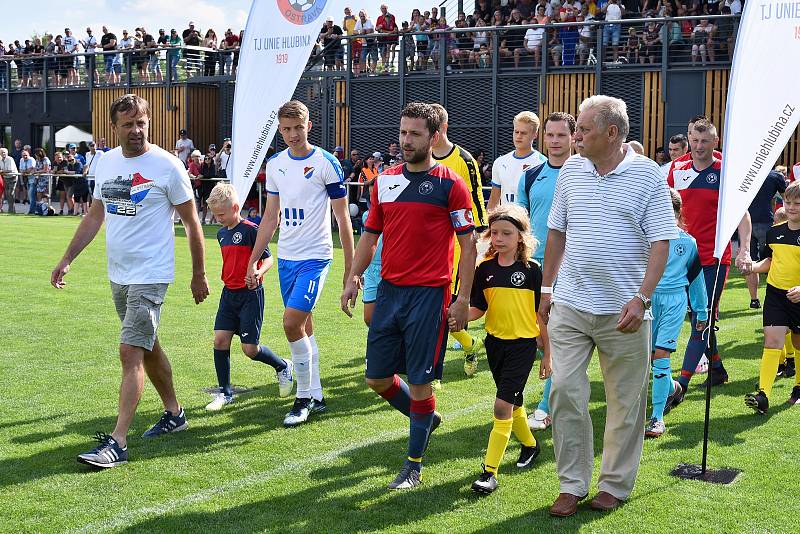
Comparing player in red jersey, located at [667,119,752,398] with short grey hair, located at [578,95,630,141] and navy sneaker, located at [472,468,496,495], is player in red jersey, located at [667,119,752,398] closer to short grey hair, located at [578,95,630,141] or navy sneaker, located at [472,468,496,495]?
navy sneaker, located at [472,468,496,495]

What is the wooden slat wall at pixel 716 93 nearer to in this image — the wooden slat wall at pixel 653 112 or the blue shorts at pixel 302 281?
the wooden slat wall at pixel 653 112

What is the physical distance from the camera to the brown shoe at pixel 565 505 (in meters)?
4.98

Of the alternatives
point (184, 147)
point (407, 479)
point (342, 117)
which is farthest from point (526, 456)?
point (184, 147)

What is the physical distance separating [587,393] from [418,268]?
44.4 inches

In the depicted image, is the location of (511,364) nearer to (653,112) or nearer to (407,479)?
(407,479)

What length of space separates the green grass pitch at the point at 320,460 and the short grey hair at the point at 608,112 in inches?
77.6

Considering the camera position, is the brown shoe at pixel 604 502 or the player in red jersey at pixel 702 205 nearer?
the brown shoe at pixel 604 502

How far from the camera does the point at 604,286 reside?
4.95m

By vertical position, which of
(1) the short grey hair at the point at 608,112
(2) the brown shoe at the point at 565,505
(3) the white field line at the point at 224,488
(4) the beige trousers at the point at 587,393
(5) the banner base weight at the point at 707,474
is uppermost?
(1) the short grey hair at the point at 608,112

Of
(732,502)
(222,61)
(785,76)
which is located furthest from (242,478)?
(222,61)

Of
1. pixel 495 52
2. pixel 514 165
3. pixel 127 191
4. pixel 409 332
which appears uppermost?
pixel 495 52

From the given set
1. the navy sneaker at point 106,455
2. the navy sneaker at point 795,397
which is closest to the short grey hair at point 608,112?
the navy sneaker at point 106,455

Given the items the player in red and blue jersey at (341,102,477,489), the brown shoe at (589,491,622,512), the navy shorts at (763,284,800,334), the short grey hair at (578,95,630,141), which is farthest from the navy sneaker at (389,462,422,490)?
the navy shorts at (763,284,800,334)

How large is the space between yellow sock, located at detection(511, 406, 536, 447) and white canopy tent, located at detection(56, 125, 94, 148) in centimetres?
3388
